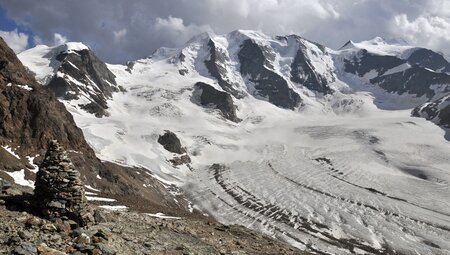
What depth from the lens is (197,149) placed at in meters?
179

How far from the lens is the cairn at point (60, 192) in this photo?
68.8 feet

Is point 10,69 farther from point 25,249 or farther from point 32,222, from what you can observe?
point 25,249

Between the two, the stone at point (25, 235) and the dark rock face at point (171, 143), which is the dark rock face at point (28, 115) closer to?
the stone at point (25, 235)

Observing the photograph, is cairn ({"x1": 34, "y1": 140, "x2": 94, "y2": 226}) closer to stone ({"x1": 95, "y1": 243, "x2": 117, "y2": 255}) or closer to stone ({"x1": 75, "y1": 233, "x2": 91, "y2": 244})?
stone ({"x1": 75, "y1": 233, "x2": 91, "y2": 244})

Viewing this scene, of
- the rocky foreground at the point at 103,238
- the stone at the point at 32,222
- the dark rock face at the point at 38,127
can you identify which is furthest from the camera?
the dark rock face at the point at 38,127

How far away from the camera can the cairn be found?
2098 cm

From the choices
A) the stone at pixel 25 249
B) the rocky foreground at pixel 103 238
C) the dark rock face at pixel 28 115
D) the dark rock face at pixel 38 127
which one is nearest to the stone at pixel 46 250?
the rocky foreground at pixel 103 238

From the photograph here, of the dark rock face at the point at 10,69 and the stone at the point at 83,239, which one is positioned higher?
the dark rock face at the point at 10,69

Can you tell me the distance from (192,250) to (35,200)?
7712 mm

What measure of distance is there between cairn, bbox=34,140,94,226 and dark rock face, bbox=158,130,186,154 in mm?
142175

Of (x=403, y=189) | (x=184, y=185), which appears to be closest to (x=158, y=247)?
(x=184, y=185)

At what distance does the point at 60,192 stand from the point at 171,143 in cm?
14592

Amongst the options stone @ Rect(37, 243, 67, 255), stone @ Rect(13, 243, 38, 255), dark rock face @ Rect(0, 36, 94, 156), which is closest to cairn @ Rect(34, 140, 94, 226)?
stone @ Rect(37, 243, 67, 255)

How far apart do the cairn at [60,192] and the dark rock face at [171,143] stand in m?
142
